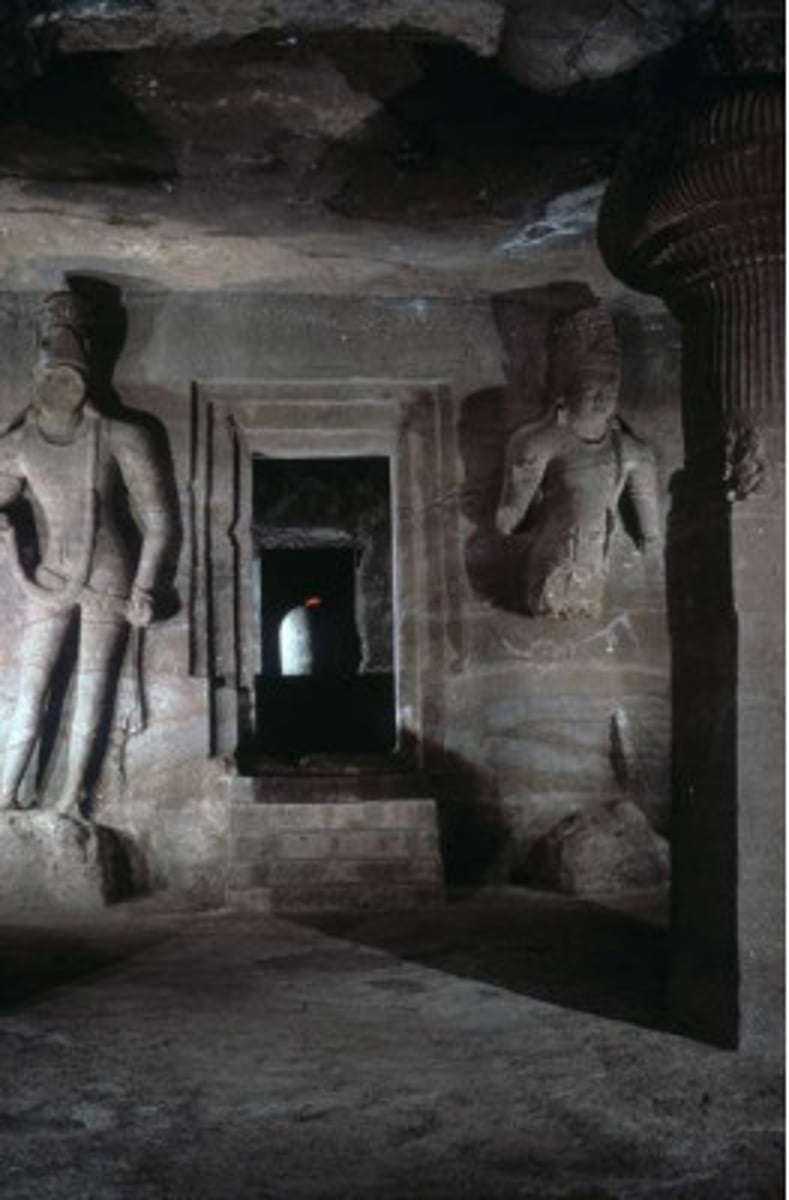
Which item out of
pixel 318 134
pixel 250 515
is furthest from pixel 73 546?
pixel 318 134

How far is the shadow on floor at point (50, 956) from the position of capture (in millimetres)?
4301

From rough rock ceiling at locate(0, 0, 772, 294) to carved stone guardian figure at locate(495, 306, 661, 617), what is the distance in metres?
0.51

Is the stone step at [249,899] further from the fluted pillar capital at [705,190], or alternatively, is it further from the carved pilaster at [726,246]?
the fluted pillar capital at [705,190]

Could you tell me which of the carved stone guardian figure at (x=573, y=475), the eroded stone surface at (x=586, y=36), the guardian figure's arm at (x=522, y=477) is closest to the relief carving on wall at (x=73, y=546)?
the guardian figure's arm at (x=522, y=477)

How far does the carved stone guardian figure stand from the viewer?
20.9ft

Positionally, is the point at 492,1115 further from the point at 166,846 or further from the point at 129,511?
the point at 129,511

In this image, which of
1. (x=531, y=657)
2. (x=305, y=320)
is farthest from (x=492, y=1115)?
(x=305, y=320)

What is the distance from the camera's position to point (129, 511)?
6.51m

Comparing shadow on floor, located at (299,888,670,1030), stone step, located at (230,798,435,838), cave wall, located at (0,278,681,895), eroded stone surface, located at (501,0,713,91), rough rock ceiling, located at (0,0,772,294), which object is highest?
rough rock ceiling, located at (0,0,772,294)

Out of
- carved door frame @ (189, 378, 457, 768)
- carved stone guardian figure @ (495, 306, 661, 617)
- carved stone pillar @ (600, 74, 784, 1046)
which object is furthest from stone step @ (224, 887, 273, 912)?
carved stone pillar @ (600, 74, 784, 1046)

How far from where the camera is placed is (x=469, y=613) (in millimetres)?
6629

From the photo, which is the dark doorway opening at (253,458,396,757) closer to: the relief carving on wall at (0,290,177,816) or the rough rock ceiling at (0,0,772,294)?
the relief carving on wall at (0,290,177,816)

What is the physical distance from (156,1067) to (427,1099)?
31.2 inches

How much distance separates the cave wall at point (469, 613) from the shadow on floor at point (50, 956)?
105 cm
